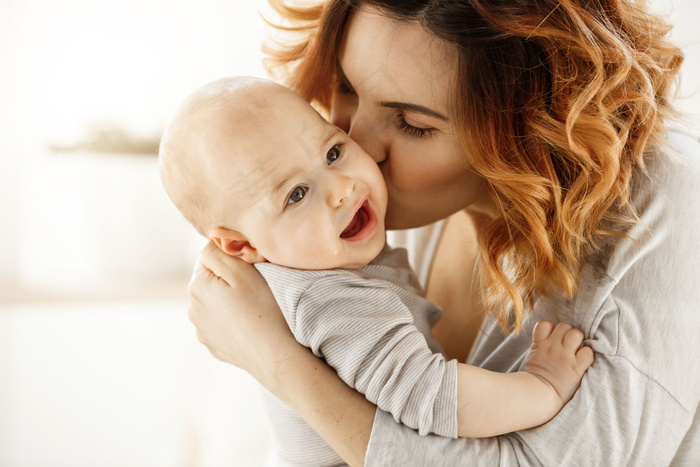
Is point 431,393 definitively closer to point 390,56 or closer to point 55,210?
point 390,56

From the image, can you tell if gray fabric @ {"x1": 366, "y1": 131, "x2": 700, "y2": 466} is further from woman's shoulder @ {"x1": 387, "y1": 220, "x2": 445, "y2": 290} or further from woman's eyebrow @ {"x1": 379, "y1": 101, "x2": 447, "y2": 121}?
woman's shoulder @ {"x1": 387, "y1": 220, "x2": 445, "y2": 290}

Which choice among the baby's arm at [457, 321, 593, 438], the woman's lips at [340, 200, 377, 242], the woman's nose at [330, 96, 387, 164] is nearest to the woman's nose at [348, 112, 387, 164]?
the woman's nose at [330, 96, 387, 164]

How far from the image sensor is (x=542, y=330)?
108 cm

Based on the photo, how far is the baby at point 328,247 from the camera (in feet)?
3.07

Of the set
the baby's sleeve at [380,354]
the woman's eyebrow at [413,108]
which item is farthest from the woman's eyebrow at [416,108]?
the baby's sleeve at [380,354]

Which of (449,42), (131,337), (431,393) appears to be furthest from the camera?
(131,337)

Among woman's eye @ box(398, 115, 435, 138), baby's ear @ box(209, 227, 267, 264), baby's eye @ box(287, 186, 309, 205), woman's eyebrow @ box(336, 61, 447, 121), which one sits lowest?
baby's ear @ box(209, 227, 267, 264)

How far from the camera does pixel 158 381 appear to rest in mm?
2471

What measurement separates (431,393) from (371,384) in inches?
3.8

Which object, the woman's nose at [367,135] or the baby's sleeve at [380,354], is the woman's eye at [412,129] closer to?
the woman's nose at [367,135]

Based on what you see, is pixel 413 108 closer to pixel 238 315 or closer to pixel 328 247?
pixel 328 247

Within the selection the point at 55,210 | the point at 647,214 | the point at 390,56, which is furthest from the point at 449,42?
the point at 55,210

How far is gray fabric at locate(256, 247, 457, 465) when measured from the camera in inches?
36.3

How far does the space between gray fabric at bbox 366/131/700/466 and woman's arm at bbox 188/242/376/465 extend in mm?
53
